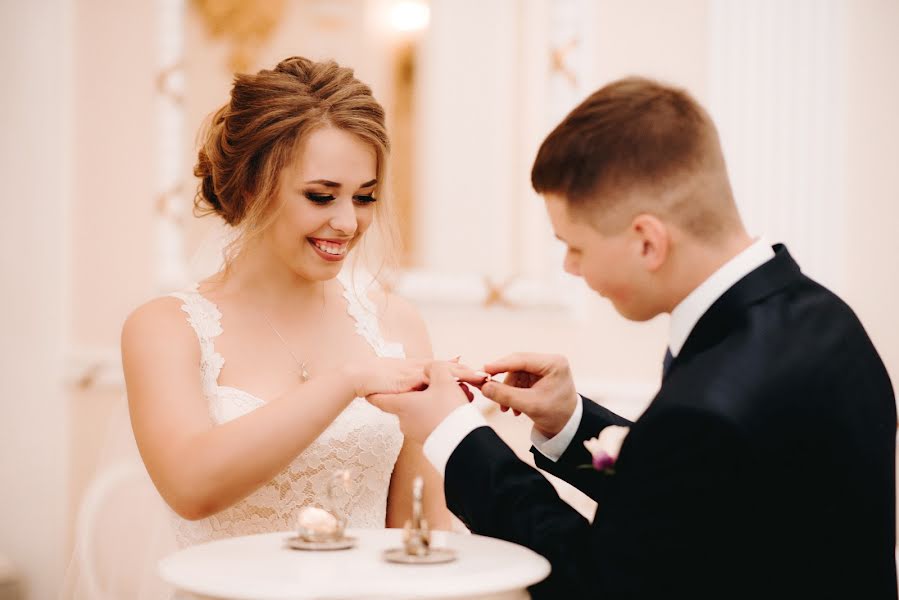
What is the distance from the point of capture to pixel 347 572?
1.58 metres

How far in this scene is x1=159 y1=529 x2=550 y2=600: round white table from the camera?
58.3 inches

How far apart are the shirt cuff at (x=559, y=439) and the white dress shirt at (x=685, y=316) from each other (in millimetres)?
301

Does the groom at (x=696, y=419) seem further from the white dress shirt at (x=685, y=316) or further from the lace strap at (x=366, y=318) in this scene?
the lace strap at (x=366, y=318)

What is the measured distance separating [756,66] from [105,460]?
8.32ft

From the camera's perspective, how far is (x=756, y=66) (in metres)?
3.61

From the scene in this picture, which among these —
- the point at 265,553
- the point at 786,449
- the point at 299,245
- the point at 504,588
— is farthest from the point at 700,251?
the point at 299,245

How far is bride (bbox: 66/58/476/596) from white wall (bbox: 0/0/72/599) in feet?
6.17

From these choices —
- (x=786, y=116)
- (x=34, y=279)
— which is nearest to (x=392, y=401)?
(x=786, y=116)

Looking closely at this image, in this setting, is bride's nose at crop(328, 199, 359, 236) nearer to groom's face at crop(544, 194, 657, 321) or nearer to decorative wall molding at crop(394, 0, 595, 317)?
groom's face at crop(544, 194, 657, 321)

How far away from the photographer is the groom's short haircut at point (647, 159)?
170cm

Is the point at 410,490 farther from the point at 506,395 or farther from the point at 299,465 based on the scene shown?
the point at 506,395

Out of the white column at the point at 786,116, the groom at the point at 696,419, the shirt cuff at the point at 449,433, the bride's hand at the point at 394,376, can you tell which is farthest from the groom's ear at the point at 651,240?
the white column at the point at 786,116

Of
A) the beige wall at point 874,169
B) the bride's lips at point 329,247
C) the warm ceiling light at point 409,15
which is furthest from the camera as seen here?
the warm ceiling light at point 409,15

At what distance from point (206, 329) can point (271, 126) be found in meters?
0.52
